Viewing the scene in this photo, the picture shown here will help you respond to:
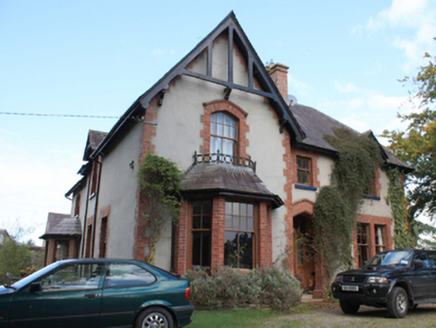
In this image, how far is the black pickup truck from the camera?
31.8 ft

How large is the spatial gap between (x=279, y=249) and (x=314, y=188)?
3430 millimetres

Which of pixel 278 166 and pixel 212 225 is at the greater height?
pixel 278 166

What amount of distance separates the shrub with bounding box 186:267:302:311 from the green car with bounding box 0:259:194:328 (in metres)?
2.83

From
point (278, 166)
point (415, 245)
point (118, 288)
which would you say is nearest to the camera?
point (118, 288)

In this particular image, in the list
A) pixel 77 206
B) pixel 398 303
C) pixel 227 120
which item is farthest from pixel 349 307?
pixel 77 206

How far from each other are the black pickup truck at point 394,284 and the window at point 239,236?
288 centimetres

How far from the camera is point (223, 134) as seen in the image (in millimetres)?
14000

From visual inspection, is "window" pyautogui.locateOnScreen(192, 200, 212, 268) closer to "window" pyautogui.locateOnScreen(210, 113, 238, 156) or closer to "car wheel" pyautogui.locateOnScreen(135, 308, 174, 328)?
"window" pyautogui.locateOnScreen(210, 113, 238, 156)

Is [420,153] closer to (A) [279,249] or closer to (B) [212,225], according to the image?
(A) [279,249]

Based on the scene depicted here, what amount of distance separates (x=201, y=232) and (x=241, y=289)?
230 cm

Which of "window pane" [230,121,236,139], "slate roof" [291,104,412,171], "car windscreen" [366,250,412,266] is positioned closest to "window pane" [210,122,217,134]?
"window pane" [230,121,236,139]

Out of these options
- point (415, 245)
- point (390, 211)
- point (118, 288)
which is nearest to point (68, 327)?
point (118, 288)

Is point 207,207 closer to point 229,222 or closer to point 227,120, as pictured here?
point 229,222

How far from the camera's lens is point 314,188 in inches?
630
